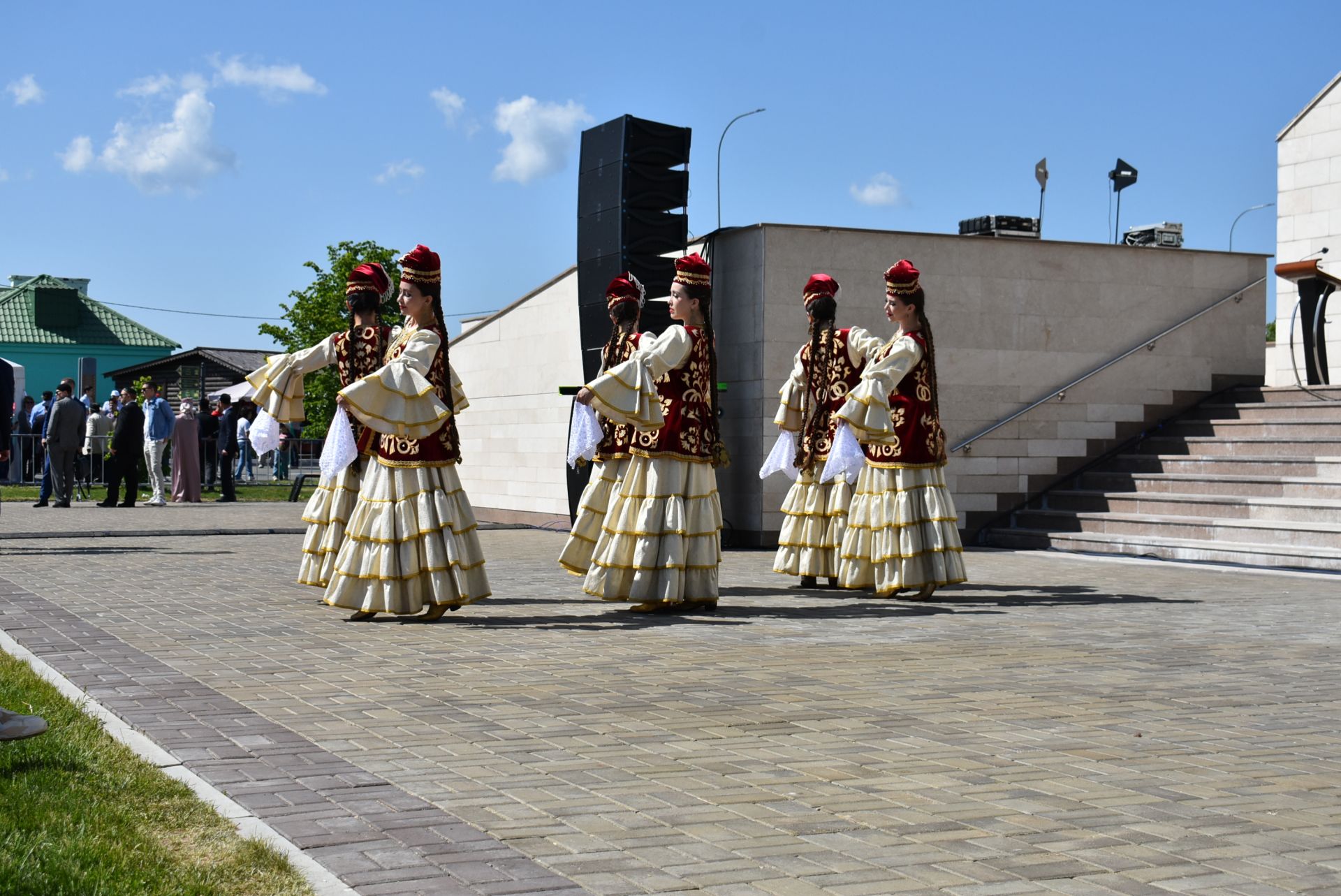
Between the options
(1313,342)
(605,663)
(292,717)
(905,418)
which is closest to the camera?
(292,717)

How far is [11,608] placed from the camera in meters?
10.0

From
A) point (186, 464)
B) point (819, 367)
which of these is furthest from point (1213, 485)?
Answer: point (186, 464)

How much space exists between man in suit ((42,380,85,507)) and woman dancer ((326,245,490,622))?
1680 centimetres

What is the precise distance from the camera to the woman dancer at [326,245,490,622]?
31.3ft

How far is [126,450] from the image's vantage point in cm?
2541

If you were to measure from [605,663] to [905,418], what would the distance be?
444 cm

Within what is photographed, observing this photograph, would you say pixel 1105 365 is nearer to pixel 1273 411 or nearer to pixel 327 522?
pixel 1273 411

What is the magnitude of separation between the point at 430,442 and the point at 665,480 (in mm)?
1703

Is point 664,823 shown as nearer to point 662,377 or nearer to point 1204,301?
point 662,377

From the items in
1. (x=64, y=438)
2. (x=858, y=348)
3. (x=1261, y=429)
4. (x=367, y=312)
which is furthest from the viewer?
(x=64, y=438)

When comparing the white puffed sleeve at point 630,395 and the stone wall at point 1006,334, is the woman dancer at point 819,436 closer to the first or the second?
the white puffed sleeve at point 630,395

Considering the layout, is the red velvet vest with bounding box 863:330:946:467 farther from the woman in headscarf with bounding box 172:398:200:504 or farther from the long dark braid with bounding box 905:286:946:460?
the woman in headscarf with bounding box 172:398:200:504

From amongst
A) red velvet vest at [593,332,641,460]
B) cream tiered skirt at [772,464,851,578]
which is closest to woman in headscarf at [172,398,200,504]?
red velvet vest at [593,332,641,460]

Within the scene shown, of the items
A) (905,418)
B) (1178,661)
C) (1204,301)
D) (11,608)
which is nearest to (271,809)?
(1178,661)
